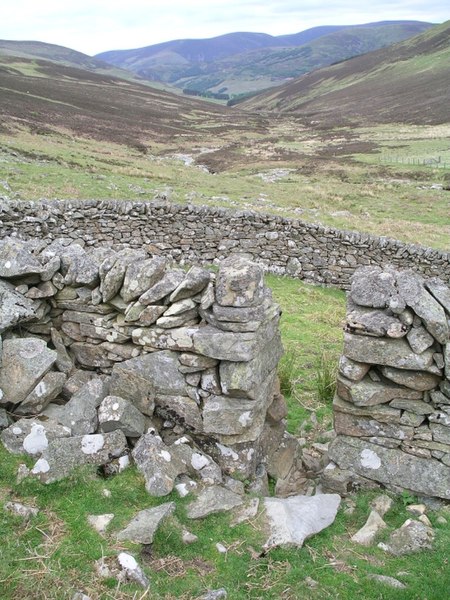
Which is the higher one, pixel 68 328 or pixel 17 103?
pixel 17 103

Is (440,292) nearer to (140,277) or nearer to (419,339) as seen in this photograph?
(419,339)

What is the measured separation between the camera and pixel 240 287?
6352 mm

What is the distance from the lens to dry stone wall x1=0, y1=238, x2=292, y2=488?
6.09 meters

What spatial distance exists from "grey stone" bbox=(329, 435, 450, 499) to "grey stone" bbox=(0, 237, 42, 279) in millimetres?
4835

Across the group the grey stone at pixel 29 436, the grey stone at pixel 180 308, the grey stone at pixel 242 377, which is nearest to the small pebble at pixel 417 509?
the grey stone at pixel 242 377

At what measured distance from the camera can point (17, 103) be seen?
5872cm

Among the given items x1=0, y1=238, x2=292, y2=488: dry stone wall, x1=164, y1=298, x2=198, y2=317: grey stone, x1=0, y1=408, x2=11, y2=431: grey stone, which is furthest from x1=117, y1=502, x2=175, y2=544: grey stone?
x1=164, y1=298, x2=198, y2=317: grey stone

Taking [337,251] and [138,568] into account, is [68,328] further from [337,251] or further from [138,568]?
[337,251]

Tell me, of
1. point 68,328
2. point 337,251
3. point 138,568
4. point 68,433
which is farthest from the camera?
point 337,251

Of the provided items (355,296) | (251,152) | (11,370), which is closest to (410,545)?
(355,296)

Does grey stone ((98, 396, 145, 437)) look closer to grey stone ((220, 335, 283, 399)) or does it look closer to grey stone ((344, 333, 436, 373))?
grey stone ((220, 335, 283, 399))

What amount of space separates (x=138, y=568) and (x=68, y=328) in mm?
3846

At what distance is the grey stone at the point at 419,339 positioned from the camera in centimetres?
589

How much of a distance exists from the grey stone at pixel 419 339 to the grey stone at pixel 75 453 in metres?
3.63
